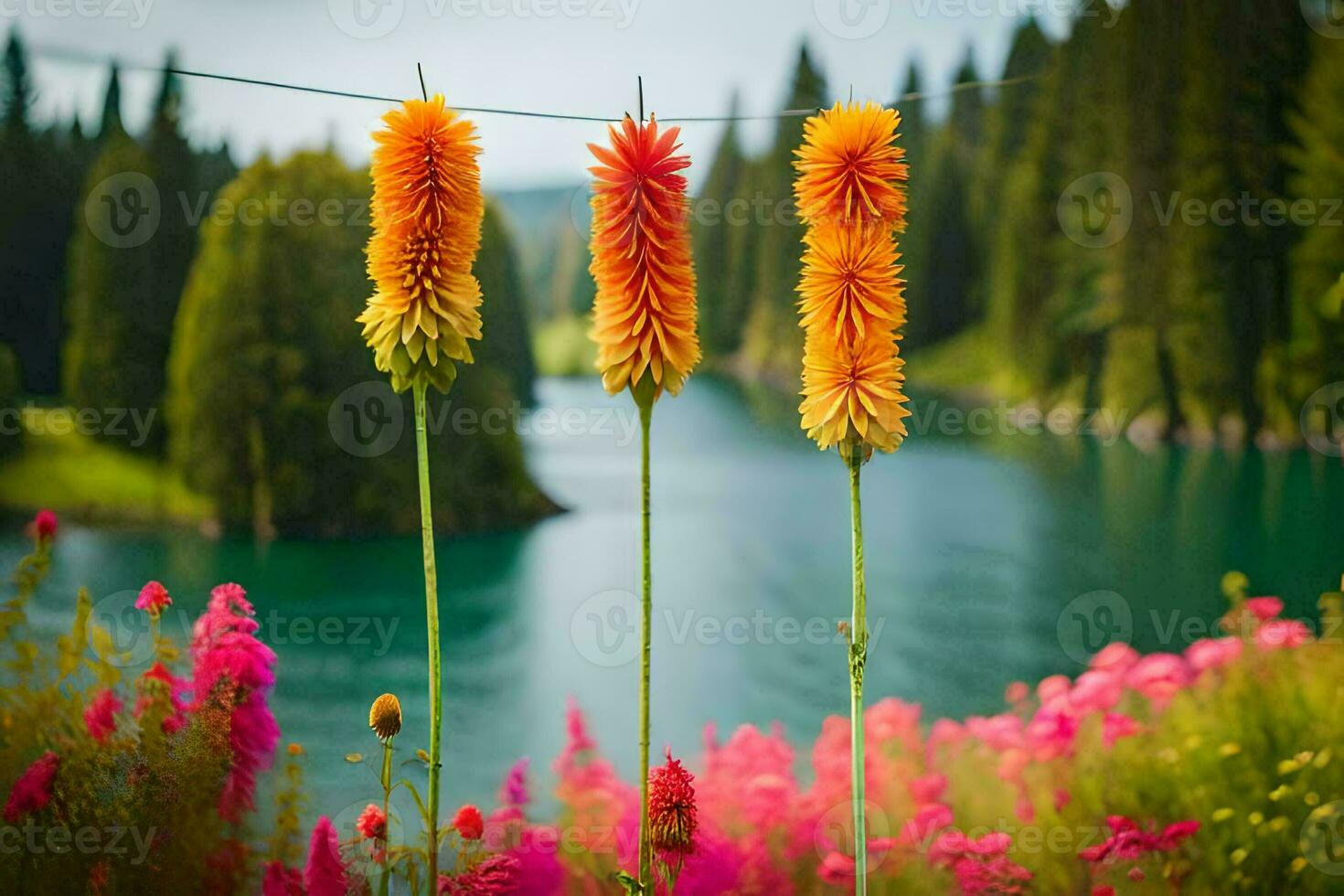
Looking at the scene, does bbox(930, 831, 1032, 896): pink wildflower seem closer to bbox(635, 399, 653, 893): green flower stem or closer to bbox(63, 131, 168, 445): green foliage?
bbox(635, 399, 653, 893): green flower stem

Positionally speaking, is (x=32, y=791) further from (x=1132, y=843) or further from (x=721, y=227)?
(x=721, y=227)

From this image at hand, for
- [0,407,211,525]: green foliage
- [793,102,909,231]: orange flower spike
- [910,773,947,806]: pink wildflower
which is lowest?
[910,773,947,806]: pink wildflower

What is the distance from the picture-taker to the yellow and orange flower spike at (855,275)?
4.99 ft

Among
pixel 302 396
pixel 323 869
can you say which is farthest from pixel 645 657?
pixel 302 396

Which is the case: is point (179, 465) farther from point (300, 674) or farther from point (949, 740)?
point (949, 740)

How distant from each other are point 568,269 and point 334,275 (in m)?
0.87

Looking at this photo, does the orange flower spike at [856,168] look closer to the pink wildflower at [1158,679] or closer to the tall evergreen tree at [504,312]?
the pink wildflower at [1158,679]

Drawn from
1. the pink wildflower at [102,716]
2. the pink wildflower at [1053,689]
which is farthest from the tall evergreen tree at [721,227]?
the pink wildflower at [102,716]

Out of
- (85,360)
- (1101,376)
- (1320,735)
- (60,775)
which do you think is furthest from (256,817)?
(1101,376)

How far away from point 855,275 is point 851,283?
0.5 inches

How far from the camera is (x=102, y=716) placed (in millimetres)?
2467

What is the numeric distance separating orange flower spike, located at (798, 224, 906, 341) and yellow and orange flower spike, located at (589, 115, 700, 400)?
17 centimetres

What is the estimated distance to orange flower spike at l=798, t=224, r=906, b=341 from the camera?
1516 millimetres

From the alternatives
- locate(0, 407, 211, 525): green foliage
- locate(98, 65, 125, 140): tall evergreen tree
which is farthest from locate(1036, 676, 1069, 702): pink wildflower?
locate(98, 65, 125, 140): tall evergreen tree
